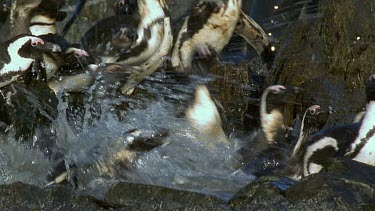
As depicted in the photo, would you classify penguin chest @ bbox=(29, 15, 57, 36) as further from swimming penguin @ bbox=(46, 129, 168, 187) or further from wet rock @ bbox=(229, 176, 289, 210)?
wet rock @ bbox=(229, 176, 289, 210)

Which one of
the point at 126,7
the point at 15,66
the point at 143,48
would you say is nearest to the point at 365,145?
the point at 143,48

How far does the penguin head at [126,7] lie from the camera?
11.1 m

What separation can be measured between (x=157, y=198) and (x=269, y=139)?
310 cm

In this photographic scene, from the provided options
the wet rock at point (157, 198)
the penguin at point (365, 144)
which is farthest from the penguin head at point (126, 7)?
the wet rock at point (157, 198)

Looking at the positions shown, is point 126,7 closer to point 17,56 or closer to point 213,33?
point 213,33

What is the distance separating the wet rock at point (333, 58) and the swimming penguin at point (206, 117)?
0.88m

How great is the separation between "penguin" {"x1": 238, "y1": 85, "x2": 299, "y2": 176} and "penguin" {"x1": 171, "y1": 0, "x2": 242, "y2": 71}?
0.87 meters

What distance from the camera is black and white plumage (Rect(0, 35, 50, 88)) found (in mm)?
9109

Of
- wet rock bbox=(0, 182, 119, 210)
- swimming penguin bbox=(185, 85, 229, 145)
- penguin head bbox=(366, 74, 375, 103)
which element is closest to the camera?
wet rock bbox=(0, 182, 119, 210)

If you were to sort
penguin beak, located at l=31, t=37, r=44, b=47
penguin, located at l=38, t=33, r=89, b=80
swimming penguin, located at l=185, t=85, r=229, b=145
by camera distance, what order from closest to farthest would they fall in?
penguin beak, located at l=31, t=37, r=44, b=47
swimming penguin, located at l=185, t=85, r=229, b=145
penguin, located at l=38, t=33, r=89, b=80

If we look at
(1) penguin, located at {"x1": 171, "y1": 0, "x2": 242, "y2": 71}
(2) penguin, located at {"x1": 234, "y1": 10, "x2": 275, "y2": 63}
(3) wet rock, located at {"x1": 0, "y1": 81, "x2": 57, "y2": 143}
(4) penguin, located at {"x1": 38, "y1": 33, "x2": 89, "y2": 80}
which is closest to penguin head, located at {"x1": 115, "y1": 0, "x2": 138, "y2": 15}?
(1) penguin, located at {"x1": 171, "y1": 0, "x2": 242, "y2": 71}

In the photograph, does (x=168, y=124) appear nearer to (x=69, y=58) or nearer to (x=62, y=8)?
(x=69, y=58)

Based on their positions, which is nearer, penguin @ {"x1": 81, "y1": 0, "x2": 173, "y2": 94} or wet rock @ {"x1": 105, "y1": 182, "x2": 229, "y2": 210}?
wet rock @ {"x1": 105, "y1": 182, "x2": 229, "y2": 210}

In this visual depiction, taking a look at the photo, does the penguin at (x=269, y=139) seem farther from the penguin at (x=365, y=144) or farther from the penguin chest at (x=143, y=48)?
the penguin chest at (x=143, y=48)
